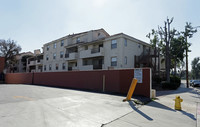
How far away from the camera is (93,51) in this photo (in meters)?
22.4

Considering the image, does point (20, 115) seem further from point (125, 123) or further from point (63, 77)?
point (63, 77)

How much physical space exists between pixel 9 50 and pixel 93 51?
132 feet

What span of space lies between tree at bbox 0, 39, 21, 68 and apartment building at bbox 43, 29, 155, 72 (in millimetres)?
20858

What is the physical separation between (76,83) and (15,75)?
2123 cm

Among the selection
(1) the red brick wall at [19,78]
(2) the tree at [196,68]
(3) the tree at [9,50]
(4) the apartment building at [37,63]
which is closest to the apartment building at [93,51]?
(4) the apartment building at [37,63]

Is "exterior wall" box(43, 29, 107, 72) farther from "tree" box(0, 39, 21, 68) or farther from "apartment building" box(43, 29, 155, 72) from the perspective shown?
"tree" box(0, 39, 21, 68)

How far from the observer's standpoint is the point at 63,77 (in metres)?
18.1

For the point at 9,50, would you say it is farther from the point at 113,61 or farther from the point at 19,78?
the point at 113,61

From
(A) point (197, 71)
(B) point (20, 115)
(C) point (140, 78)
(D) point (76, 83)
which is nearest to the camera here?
(B) point (20, 115)

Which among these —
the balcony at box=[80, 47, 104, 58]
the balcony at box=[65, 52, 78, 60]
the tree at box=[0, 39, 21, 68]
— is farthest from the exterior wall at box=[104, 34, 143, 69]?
the tree at box=[0, 39, 21, 68]

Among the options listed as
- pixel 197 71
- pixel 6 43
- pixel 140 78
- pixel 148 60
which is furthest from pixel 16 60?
pixel 197 71

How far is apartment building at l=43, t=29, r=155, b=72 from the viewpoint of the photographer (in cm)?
1958

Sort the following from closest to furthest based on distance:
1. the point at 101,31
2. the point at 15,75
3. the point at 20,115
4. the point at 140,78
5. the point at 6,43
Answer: the point at 20,115
the point at 140,78
the point at 101,31
the point at 15,75
the point at 6,43

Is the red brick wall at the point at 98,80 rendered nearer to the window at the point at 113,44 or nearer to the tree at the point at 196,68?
the window at the point at 113,44
